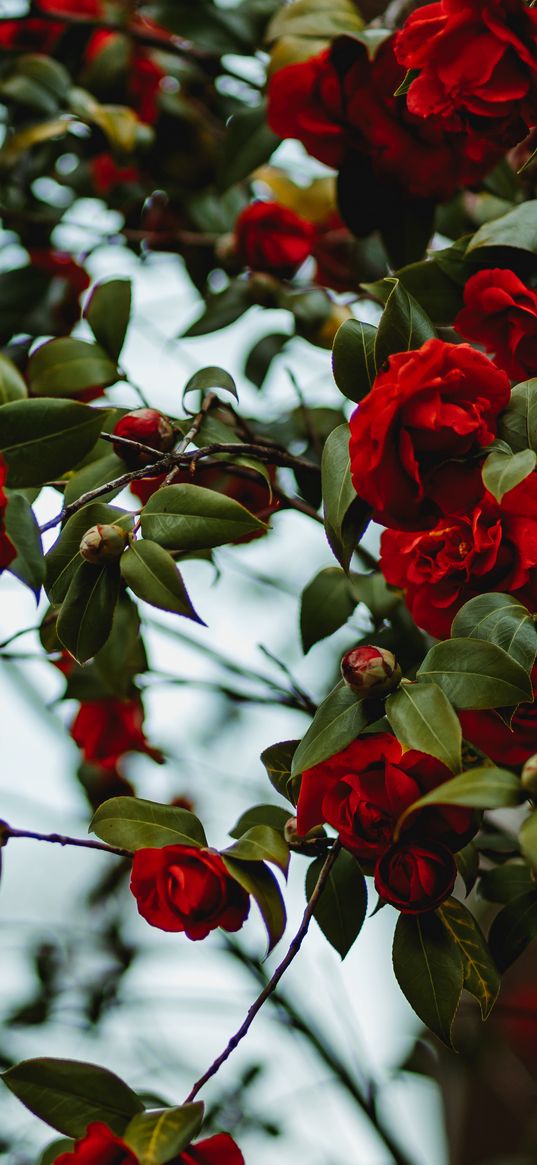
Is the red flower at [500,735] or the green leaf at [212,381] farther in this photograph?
the green leaf at [212,381]

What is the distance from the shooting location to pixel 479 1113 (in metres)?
1.96

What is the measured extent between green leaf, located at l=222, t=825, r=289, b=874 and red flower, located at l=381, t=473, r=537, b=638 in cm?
14

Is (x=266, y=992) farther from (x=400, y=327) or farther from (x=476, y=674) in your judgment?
(x=400, y=327)

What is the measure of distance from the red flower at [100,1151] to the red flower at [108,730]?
50 cm

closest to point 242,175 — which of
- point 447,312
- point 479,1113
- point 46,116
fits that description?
point 46,116

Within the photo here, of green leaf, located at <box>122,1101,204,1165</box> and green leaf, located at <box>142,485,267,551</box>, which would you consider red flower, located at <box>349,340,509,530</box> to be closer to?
green leaf, located at <box>142,485,267,551</box>

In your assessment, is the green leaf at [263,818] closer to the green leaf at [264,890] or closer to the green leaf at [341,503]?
the green leaf at [264,890]

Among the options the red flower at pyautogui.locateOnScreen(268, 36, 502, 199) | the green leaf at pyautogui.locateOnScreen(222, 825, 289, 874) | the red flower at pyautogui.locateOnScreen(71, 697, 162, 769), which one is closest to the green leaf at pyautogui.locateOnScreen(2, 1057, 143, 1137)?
the green leaf at pyautogui.locateOnScreen(222, 825, 289, 874)

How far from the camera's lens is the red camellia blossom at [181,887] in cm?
56

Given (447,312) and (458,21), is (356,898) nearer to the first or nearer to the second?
(447,312)

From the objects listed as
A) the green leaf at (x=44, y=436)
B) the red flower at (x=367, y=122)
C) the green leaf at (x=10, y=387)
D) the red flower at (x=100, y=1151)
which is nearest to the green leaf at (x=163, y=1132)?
the red flower at (x=100, y=1151)

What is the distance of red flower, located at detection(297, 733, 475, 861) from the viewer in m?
0.50

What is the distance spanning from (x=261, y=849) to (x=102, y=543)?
178 millimetres

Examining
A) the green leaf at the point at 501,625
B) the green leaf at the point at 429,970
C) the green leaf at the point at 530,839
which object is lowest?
the green leaf at the point at 429,970
